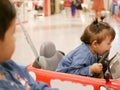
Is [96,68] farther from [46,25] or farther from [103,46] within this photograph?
[46,25]

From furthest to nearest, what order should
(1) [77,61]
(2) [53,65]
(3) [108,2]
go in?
(3) [108,2] → (2) [53,65] → (1) [77,61]

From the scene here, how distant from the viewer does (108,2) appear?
15.5 metres

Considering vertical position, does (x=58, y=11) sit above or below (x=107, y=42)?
below

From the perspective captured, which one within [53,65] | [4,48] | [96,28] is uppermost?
[4,48]

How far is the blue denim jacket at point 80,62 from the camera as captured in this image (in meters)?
1.81

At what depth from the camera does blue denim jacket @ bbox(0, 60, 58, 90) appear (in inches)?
32.9

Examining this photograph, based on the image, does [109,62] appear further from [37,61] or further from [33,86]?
[33,86]

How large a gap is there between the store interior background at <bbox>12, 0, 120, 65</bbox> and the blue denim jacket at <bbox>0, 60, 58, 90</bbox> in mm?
575

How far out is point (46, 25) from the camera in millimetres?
9766

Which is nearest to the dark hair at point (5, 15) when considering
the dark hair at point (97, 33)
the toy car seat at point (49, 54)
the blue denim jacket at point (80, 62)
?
the blue denim jacket at point (80, 62)

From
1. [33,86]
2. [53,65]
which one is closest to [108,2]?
[53,65]

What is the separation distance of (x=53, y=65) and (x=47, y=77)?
57 cm

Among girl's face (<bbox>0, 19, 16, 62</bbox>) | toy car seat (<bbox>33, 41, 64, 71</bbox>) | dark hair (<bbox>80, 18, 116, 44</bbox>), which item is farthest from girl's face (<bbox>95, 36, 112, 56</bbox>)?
girl's face (<bbox>0, 19, 16, 62</bbox>)

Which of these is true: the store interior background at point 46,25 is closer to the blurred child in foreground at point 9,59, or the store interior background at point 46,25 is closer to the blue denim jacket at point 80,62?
the blue denim jacket at point 80,62
